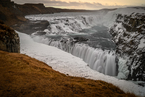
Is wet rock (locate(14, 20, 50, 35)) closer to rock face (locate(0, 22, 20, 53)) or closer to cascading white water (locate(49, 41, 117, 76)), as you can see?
cascading white water (locate(49, 41, 117, 76))

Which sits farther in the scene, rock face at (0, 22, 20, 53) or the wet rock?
the wet rock

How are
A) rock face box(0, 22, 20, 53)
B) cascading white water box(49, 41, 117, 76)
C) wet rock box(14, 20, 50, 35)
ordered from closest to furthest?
rock face box(0, 22, 20, 53) → cascading white water box(49, 41, 117, 76) → wet rock box(14, 20, 50, 35)

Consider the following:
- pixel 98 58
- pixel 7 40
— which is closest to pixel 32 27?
pixel 7 40

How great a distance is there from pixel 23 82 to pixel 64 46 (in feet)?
34.0

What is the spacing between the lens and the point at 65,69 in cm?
750

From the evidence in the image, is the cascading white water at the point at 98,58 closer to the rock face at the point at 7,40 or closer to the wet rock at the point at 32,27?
the rock face at the point at 7,40

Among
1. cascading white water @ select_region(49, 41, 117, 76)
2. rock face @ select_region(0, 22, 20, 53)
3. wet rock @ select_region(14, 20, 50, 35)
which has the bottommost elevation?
cascading white water @ select_region(49, 41, 117, 76)

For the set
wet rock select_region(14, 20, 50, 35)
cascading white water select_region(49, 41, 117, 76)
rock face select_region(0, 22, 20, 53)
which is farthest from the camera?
wet rock select_region(14, 20, 50, 35)

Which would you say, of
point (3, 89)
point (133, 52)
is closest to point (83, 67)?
point (133, 52)

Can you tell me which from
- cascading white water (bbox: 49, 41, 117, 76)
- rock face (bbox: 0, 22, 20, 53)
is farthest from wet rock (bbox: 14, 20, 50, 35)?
rock face (bbox: 0, 22, 20, 53)

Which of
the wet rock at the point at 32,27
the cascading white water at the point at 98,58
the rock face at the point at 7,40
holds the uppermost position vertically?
the wet rock at the point at 32,27

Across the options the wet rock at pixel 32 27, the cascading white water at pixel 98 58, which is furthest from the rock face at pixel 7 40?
the wet rock at pixel 32 27

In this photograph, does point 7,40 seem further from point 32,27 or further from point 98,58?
point 32,27

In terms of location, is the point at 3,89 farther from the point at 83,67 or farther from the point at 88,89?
the point at 83,67
